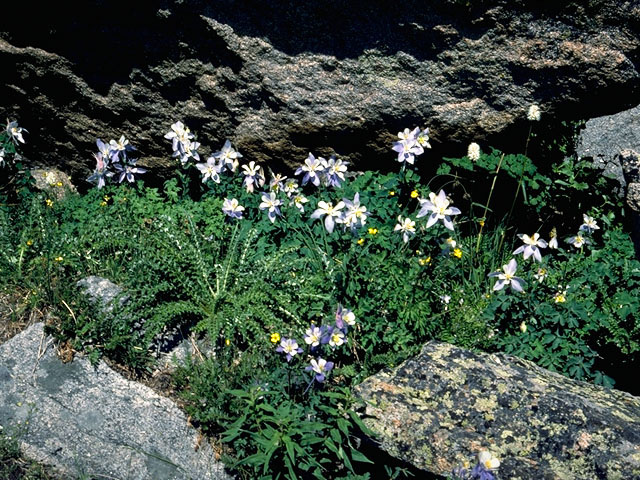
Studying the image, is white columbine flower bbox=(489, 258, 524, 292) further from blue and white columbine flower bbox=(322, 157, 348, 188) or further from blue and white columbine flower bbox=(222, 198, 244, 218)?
blue and white columbine flower bbox=(222, 198, 244, 218)

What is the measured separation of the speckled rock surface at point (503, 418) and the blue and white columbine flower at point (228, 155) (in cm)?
192

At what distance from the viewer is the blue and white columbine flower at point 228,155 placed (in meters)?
4.89

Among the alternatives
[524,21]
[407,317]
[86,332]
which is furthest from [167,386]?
Answer: [524,21]

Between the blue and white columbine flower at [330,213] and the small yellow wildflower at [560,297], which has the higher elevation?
the blue and white columbine flower at [330,213]

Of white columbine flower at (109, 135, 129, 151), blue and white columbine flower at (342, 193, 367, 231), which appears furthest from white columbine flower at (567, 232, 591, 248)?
white columbine flower at (109, 135, 129, 151)

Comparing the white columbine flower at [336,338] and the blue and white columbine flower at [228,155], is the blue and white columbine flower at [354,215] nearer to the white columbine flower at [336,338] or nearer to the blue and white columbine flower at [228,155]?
the white columbine flower at [336,338]

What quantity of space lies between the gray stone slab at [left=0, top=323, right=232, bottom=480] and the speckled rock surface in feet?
3.09

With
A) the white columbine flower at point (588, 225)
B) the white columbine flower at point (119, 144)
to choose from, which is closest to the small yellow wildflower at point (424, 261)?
the white columbine flower at point (588, 225)

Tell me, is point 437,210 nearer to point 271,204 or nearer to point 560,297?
point 560,297

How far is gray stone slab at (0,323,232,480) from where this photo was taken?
3588mm

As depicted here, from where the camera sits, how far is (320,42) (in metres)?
4.62

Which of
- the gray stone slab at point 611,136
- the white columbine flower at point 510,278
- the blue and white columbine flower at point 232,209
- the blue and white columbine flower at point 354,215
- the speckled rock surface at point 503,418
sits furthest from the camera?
the gray stone slab at point 611,136

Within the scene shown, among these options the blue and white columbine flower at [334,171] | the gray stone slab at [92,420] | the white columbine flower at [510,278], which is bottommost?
the gray stone slab at [92,420]

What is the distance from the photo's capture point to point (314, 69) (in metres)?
4.71
